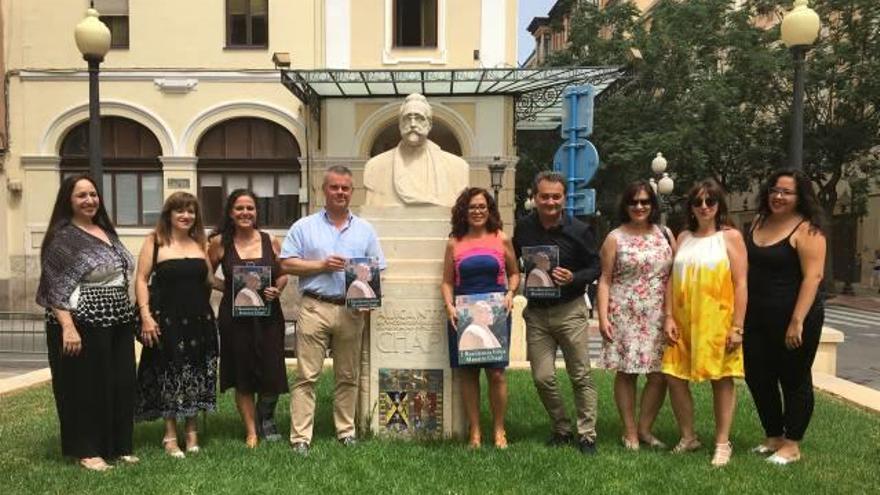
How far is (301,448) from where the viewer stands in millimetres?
5105

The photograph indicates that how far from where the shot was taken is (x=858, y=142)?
22859 millimetres

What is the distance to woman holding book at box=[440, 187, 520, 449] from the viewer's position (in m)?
4.93

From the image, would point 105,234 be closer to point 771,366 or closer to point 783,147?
point 771,366

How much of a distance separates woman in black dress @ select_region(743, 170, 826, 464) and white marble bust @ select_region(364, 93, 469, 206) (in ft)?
7.37

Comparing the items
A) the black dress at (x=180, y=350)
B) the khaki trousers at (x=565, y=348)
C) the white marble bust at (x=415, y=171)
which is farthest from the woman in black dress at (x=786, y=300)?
the black dress at (x=180, y=350)

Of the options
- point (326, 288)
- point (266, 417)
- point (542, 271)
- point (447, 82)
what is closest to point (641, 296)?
point (542, 271)

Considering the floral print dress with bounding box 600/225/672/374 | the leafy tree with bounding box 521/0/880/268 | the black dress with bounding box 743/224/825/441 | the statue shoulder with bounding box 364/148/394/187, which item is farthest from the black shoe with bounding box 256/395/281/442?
the leafy tree with bounding box 521/0/880/268

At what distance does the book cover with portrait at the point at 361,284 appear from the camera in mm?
4836

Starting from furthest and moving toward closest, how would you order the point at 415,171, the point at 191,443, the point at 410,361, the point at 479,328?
1. the point at 415,171
2. the point at 410,361
3. the point at 191,443
4. the point at 479,328

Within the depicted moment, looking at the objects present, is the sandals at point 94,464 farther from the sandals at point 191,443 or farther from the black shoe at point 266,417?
the black shoe at point 266,417

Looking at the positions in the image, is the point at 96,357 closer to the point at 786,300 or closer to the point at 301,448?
the point at 301,448

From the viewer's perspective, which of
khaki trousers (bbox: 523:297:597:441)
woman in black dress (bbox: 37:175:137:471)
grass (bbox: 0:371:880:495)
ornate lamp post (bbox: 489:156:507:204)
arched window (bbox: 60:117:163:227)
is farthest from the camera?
arched window (bbox: 60:117:163:227)

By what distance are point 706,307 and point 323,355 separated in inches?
103

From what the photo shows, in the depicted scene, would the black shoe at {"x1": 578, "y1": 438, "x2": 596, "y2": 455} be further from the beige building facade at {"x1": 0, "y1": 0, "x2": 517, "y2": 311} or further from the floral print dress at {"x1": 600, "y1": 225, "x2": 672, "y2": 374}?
the beige building facade at {"x1": 0, "y1": 0, "x2": 517, "y2": 311}
